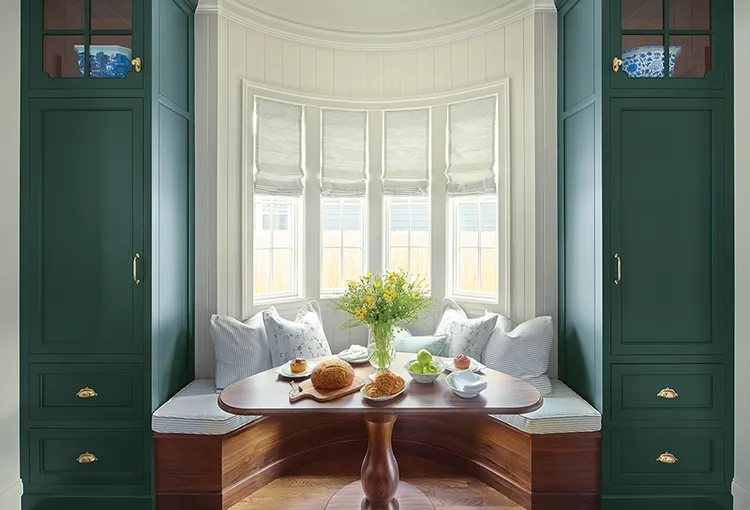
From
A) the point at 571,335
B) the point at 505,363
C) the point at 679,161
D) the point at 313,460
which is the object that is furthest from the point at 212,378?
the point at 679,161

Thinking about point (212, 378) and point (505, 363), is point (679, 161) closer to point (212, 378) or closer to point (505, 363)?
point (505, 363)

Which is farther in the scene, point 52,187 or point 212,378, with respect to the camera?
point 212,378

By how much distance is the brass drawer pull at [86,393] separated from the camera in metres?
2.58

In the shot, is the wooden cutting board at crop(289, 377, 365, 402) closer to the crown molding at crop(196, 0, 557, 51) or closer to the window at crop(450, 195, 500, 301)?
the window at crop(450, 195, 500, 301)

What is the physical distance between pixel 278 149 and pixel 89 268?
150 centimetres

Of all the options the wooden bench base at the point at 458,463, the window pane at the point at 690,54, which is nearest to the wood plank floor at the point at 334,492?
the wooden bench base at the point at 458,463

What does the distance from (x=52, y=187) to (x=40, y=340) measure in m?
0.83

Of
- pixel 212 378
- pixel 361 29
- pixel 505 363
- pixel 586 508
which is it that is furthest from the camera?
pixel 361 29

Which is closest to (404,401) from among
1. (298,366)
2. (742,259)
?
(298,366)

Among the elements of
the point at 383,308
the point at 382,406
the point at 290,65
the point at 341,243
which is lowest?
the point at 382,406

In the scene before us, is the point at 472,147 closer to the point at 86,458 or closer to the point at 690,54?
the point at 690,54

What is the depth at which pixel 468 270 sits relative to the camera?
3648 millimetres

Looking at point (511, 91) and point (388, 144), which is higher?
point (511, 91)

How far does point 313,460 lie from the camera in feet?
10.5
